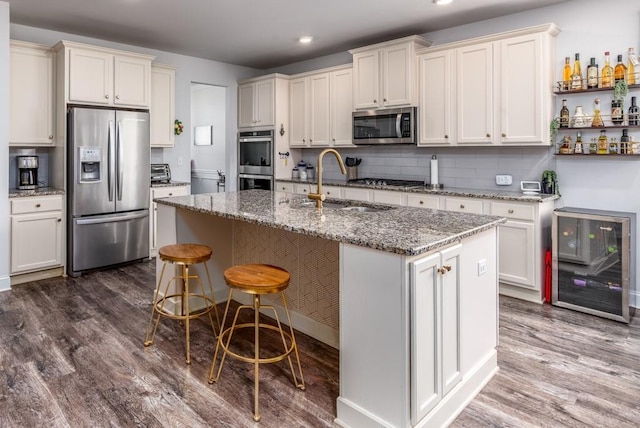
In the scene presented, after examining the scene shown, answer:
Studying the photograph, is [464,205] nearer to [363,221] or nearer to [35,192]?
[363,221]

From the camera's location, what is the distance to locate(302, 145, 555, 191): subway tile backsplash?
4129 mm

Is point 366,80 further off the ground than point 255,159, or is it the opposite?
point 366,80

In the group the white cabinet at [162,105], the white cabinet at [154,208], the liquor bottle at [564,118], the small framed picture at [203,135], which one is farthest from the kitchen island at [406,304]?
the small framed picture at [203,135]

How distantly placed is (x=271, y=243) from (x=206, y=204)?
569mm

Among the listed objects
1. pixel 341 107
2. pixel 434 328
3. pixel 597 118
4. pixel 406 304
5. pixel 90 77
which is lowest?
pixel 434 328

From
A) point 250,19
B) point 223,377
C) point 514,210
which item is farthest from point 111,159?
point 514,210

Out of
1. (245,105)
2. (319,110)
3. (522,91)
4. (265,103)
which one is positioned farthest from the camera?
(245,105)

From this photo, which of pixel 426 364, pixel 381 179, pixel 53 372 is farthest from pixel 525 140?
pixel 53 372

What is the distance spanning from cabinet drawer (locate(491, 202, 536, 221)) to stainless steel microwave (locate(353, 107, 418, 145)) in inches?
48.1

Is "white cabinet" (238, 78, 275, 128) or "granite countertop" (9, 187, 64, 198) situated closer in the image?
"granite countertop" (9, 187, 64, 198)

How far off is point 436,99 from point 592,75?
137 centimetres

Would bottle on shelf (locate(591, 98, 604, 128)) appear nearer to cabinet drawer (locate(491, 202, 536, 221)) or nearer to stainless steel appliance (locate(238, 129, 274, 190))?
cabinet drawer (locate(491, 202, 536, 221))

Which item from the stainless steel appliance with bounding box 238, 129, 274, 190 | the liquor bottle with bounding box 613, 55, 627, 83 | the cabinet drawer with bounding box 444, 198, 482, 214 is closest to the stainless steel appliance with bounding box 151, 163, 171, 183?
the stainless steel appliance with bounding box 238, 129, 274, 190

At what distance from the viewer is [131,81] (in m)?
4.80
